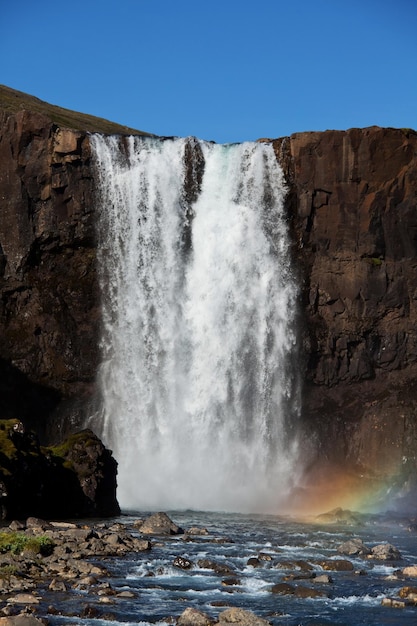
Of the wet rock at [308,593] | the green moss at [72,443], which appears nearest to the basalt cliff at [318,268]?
the green moss at [72,443]

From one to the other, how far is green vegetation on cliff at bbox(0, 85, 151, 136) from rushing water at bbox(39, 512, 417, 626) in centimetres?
9353

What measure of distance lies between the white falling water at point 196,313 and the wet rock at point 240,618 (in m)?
38.7

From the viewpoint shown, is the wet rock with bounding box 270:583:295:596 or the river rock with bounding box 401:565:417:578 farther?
the river rock with bounding box 401:565:417:578

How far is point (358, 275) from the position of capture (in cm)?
6819

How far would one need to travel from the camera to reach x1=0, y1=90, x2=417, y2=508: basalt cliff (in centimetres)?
6800

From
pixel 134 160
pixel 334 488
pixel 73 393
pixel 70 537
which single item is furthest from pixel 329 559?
pixel 134 160

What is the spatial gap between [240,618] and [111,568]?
7851 millimetres

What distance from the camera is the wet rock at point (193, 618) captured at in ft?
81.9

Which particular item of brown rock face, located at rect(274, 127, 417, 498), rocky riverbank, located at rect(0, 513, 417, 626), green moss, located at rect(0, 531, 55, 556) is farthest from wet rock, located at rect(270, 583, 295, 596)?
brown rock face, located at rect(274, 127, 417, 498)

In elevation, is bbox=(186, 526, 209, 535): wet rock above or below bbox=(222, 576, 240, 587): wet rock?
above

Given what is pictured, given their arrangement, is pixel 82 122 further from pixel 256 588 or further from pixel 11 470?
pixel 256 588

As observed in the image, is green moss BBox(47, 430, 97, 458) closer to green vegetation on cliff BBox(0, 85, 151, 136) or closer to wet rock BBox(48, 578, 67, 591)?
wet rock BBox(48, 578, 67, 591)

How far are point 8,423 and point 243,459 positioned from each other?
2286 centimetres

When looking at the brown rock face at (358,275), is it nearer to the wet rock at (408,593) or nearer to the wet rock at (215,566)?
the wet rock at (215,566)
